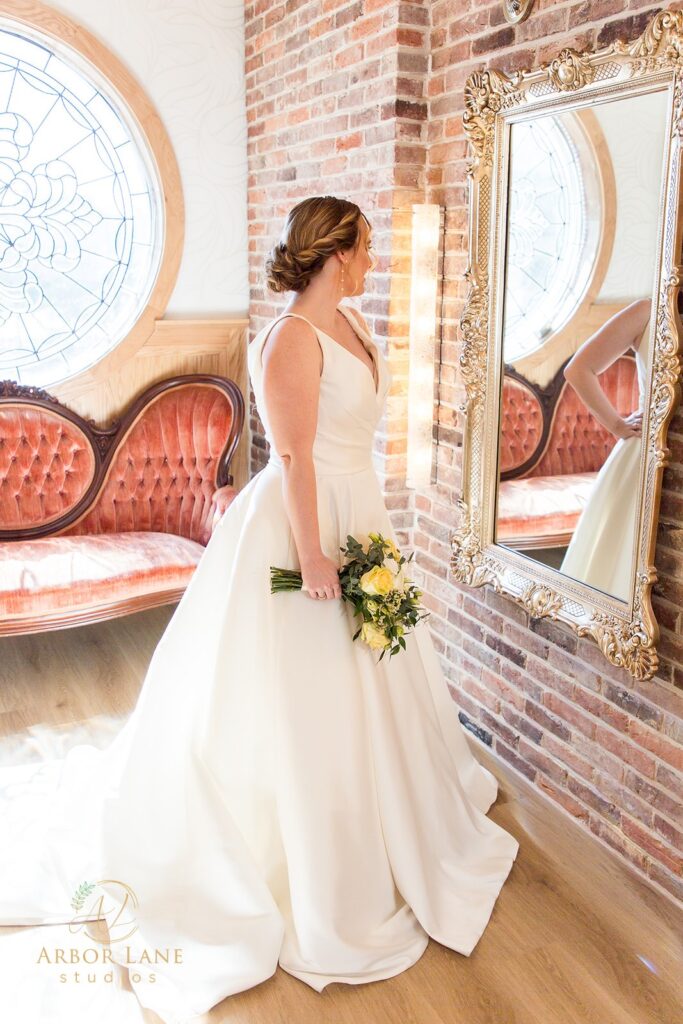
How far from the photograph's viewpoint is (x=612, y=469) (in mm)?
2463

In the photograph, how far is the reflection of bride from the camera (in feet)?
7.65

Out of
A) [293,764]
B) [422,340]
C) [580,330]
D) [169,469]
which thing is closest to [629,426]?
[580,330]

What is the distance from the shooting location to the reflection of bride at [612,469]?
2.33 m

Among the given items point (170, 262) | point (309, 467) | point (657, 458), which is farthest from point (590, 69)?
point (170, 262)

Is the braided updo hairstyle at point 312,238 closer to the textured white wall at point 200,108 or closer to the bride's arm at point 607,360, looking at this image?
the bride's arm at point 607,360

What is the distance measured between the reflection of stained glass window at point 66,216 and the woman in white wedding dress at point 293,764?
90.7 inches

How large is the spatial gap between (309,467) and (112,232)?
2.71 m

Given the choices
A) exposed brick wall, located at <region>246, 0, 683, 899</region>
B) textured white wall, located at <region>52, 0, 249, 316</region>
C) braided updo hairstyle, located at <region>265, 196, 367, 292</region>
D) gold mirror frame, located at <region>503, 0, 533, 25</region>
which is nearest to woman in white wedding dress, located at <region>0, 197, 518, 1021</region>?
braided updo hairstyle, located at <region>265, 196, 367, 292</region>

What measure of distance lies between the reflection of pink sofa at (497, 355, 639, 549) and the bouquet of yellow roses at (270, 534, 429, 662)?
1.95 ft

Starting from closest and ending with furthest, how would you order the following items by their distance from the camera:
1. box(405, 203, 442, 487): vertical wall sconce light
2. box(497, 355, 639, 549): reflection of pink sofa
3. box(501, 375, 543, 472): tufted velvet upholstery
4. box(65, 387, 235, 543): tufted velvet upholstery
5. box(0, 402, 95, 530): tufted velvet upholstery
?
box(497, 355, 639, 549): reflection of pink sofa
box(501, 375, 543, 472): tufted velvet upholstery
box(405, 203, 442, 487): vertical wall sconce light
box(0, 402, 95, 530): tufted velvet upholstery
box(65, 387, 235, 543): tufted velvet upholstery

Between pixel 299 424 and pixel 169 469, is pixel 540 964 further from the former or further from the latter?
pixel 169 469

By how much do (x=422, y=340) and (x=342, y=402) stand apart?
1.00 meters

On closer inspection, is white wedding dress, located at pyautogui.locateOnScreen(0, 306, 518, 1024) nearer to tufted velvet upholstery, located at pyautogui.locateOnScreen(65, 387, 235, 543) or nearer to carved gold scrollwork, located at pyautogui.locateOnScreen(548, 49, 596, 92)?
carved gold scrollwork, located at pyautogui.locateOnScreen(548, 49, 596, 92)

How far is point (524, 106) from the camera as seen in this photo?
2621mm
